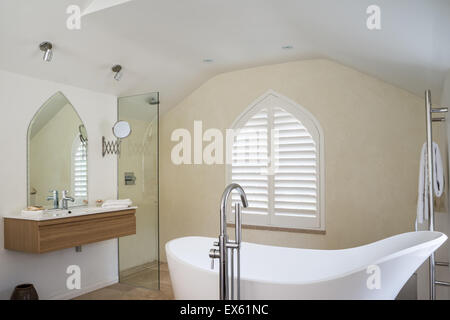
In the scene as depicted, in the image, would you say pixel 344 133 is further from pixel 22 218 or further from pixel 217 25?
pixel 22 218

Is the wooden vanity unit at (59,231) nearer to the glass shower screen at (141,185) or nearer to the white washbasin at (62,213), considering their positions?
the white washbasin at (62,213)

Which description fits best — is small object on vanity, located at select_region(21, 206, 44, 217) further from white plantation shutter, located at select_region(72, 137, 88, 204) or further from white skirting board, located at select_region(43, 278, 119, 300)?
white skirting board, located at select_region(43, 278, 119, 300)

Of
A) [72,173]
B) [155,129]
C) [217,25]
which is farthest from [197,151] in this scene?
[217,25]

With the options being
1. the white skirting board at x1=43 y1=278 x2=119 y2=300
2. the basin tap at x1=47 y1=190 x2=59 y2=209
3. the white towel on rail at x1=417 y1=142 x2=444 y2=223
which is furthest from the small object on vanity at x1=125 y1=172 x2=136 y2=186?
the white towel on rail at x1=417 y1=142 x2=444 y2=223

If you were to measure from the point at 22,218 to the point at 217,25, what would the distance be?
2.22 metres

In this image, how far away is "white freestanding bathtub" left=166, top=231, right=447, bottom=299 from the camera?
7.03 ft

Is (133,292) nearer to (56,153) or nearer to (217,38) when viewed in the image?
(56,153)

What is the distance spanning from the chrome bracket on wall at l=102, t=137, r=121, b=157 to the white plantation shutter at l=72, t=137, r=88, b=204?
0.22 meters

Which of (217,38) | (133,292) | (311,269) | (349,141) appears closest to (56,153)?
Result: (133,292)

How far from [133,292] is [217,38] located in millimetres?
2545

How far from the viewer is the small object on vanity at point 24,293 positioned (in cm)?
311

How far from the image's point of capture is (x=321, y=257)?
9.82ft

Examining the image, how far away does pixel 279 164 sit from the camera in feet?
13.7

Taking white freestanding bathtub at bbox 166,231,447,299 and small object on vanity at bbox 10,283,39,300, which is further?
small object on vanity at bbox 10,283,39,300
